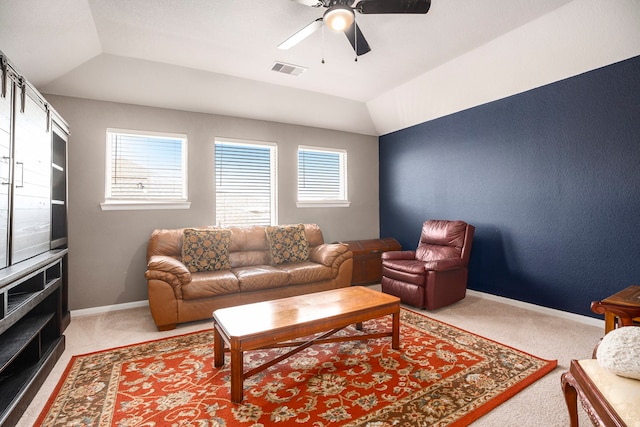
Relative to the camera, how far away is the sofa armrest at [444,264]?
3.69 meters

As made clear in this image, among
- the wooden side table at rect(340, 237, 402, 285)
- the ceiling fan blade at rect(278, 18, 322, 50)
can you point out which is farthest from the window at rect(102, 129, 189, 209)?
the wooden side table at rect(340, 237, 402, 285)

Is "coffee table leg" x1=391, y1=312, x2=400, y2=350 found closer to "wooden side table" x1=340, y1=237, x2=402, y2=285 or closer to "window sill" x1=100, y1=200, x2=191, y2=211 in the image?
"wooden side table" x1=340, y1=237, x2=402, y2=285

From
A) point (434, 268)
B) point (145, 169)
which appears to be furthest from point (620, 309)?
point (145, 169)

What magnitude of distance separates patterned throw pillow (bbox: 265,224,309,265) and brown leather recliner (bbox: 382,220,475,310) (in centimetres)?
117

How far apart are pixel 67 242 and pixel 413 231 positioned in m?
4.80

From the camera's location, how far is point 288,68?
3.95 m

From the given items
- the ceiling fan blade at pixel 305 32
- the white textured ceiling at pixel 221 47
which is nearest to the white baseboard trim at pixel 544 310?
the white textured ceiling at pixel 221 47

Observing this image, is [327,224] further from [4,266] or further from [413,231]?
[4,266]

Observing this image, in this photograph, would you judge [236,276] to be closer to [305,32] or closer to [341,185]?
[305,32]

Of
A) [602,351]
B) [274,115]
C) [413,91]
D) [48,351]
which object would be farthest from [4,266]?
[413,91]

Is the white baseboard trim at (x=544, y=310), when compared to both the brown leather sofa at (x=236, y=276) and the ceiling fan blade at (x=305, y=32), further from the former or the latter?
A: the ceiling fan blade at (x=305, y=32)

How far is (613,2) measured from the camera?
272 centimetres

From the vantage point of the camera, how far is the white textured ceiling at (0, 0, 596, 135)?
2.72 meters

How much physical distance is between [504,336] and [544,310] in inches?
43.7
